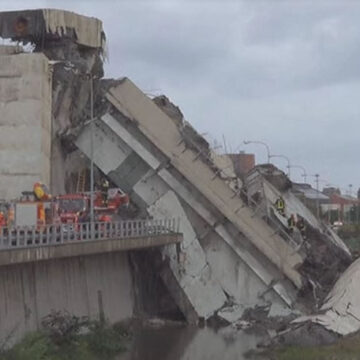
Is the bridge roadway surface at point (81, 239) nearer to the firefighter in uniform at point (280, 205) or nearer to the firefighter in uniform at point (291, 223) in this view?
the firefighter in uniform at point (291, 223)

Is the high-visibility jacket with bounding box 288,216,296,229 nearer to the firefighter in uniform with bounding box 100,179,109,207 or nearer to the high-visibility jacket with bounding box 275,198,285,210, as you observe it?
the high-visibility jacket with bounding box 275,198,285,210

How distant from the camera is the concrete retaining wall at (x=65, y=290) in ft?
93.1

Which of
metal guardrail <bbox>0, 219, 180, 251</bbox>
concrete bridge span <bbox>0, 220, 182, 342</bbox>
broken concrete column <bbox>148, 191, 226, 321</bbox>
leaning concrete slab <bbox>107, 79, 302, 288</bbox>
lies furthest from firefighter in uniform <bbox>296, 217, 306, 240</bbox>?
concrete bridge span <bbox>0, 220, 182, 342</bbox>

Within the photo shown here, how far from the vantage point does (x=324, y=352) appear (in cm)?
3131

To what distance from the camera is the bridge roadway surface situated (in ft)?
87.4

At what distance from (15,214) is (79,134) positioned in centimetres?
1574

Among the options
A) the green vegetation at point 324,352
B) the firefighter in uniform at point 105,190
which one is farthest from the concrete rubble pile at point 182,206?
the green vegetation at point 324,352

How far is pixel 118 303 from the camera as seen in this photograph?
129 ft

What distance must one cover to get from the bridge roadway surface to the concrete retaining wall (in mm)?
1142

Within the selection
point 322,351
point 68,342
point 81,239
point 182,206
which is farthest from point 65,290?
point 182,206

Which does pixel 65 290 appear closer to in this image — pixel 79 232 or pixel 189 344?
pixel 79 232

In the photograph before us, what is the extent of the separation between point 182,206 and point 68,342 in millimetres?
17234

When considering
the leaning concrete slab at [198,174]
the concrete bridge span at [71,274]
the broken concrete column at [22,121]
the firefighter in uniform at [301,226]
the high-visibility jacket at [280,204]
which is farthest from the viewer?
the high-visibility jacket at [280,204]

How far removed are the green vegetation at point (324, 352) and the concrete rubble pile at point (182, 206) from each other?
9.87 m
